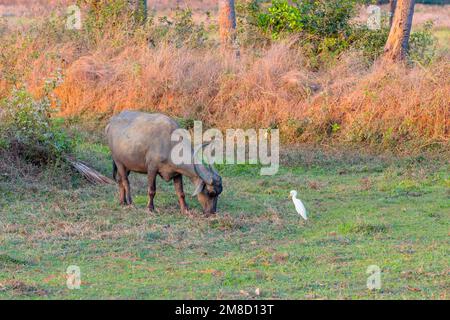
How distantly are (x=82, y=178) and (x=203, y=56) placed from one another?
16.9 ft

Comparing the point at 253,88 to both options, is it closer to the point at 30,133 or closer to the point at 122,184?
the point at 30,133

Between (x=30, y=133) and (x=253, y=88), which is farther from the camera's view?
(x=253, y=88)

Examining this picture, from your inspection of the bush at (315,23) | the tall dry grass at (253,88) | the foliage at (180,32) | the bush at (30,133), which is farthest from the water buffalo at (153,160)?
the bush at (315,23)

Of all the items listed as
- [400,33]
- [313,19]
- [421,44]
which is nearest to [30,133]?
[313,19]

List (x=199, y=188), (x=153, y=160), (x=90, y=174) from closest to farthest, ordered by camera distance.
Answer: (x=199, y=188) → (x=153, y=160) → (x=90, y=174)

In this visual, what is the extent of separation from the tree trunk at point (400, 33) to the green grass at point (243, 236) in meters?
3.48

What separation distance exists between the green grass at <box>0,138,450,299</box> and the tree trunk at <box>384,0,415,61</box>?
11.4 ft

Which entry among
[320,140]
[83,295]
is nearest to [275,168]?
[320,140]

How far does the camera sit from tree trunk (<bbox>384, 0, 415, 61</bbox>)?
53.3ft

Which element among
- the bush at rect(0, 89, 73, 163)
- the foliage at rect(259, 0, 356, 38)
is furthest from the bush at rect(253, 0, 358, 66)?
the bush at rect(0, 89, 73, 163)

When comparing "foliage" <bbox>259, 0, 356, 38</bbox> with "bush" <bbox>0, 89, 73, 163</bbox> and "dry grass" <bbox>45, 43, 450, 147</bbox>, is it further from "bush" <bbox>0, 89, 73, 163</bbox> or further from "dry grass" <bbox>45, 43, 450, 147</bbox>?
"bush" <bbox>0, 89, 73, 163</bbox>

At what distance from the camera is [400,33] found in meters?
16.3

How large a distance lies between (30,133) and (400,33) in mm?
7556

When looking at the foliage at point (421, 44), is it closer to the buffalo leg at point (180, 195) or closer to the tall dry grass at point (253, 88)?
the tall dry grass at point (253, 88)
